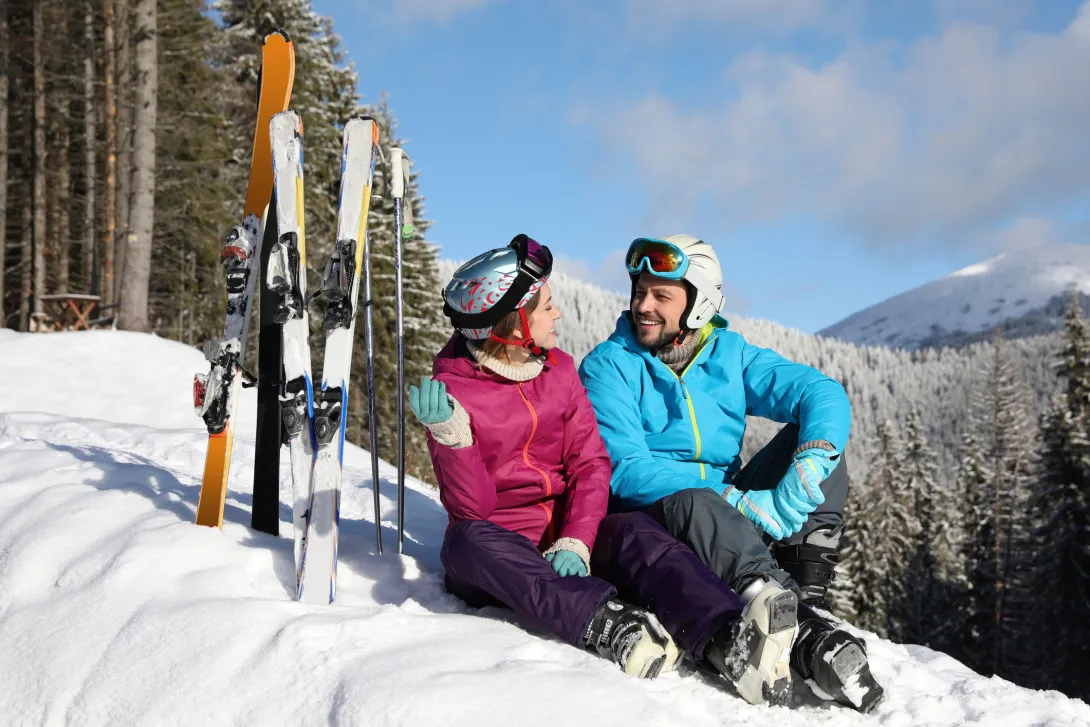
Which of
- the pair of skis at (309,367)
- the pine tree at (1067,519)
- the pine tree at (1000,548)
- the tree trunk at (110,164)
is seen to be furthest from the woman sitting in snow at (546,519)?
the pine tree at (1000,548)

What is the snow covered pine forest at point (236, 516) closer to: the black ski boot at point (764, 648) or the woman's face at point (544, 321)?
the black ski boot at point (764, 648)

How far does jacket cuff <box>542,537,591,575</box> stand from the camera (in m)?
3.13

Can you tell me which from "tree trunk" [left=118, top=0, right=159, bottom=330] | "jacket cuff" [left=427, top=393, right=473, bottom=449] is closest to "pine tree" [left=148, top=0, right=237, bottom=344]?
"tree trunk" [left=118, top=0, right=159, bottom=330]

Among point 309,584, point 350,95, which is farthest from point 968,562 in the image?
point 309,584

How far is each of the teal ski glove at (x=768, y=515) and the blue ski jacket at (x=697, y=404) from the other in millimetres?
253

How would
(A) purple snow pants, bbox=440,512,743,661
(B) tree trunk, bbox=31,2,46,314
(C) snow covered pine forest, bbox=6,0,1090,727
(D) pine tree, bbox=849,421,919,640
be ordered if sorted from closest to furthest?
1. (C) snow covered pine forest, bbox=6,0,1090,727
2. (A) purple snow pants, bbox=440,512,743,661
3. (B) tree trunk, bbox=31,2,46,314
4. (D) pine tree, bbox=849,421,919,640

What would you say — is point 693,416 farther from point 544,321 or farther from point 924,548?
point 924,548

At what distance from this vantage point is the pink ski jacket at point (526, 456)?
321 cm

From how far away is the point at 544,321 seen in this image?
346 cm

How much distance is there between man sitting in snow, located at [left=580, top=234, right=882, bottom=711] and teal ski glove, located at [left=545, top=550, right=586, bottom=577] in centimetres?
44

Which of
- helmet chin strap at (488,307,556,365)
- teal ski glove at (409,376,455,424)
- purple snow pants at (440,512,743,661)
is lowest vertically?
purple snow pants at (440,512,743,661)

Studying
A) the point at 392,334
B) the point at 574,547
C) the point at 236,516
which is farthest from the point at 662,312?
the point at 392,334

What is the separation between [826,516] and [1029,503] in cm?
2472

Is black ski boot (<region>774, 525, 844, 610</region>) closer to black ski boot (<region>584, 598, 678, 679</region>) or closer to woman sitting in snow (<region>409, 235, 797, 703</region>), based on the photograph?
woman sitting in snow (<region>409, 235, 797, 703</region>)
